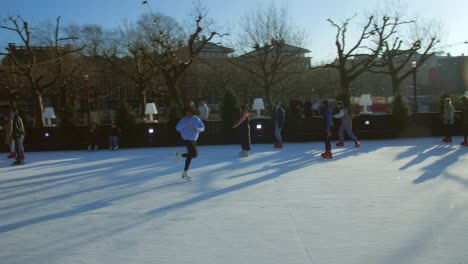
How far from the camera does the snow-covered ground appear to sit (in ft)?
12.9

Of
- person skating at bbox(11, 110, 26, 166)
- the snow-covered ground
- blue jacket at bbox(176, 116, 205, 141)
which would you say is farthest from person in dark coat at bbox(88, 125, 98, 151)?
blue jacket at bbox(176, 116, 205, 141)

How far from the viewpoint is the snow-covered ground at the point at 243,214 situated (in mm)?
3936

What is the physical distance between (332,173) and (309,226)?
404 centimetres

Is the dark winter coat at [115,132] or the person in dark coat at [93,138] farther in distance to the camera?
the person in dark coat at [93,138]

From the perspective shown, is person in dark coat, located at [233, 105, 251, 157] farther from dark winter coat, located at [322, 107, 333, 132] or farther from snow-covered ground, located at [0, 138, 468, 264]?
dark winter coat, located at [322, 107, 333, 132]

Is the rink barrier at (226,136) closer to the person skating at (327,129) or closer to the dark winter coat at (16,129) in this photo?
the dark winter coat at (16,129)

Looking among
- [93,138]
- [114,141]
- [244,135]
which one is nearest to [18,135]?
[93,138]

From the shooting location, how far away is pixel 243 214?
543cm

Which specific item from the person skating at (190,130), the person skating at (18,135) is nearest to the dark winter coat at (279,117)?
the person skating at (190,130)

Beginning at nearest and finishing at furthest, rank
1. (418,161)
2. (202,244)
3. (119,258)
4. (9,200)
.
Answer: (119,258) → (202,244) → (9,200) → (418,161)

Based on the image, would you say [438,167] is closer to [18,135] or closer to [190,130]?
[190,130]

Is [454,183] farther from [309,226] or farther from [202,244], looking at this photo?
[202,244]

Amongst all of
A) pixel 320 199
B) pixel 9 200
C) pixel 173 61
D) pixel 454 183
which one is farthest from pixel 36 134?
pixel 454 183

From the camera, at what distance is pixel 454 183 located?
23.2 ft
